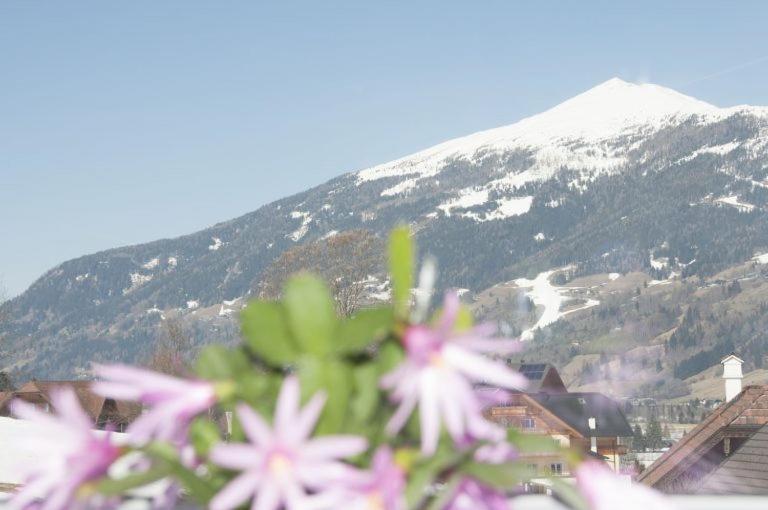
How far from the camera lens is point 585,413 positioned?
53094 mm

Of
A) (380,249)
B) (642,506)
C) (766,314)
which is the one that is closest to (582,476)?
(642,506)

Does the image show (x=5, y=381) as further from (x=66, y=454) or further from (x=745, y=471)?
(x=66, y=454)

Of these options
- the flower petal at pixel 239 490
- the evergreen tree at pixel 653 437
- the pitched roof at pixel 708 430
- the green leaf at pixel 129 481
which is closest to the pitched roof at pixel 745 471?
the pitched roof at pixel 708 430

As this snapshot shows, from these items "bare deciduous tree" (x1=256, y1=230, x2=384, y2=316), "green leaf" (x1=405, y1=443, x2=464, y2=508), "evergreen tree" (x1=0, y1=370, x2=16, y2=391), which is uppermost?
→ "bare deciduous tree" (x1=256, y1=230, x2=384, y2=316)

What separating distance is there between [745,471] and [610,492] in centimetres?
1137

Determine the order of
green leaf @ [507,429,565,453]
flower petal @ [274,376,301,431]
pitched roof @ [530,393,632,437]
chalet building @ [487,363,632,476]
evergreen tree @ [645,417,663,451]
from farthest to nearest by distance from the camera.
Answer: evergreen tree @ [645,417,663,451] → pitched roof @ [530,393,632,437] → chalet building @ [487,363,632,476] → green leaf @ [507,429,565,453] → flower petal @ [274,376,301,431]

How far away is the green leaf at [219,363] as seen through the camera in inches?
40.7

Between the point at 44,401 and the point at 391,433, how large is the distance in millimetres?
49761

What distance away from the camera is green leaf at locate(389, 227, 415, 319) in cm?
96

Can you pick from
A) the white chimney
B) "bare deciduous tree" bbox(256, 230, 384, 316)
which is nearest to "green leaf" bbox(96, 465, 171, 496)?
the white chimney

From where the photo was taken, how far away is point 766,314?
555ft

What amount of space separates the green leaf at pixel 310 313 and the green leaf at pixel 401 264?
0.22 ft

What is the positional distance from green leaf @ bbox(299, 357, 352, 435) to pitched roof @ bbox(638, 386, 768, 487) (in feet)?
42.9

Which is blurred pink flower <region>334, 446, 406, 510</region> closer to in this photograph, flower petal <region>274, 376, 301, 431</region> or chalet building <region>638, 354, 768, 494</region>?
flower petal <region>274, 376, 301, 431</region>
